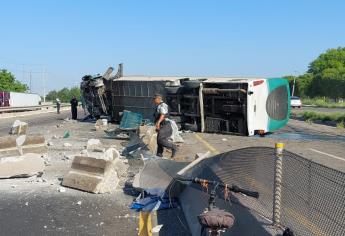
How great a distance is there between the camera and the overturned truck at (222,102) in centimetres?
1988

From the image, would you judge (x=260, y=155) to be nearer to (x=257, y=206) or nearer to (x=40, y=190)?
(x=257, y=206)

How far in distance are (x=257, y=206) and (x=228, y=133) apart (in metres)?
16.2

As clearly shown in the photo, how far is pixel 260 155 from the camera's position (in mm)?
5102

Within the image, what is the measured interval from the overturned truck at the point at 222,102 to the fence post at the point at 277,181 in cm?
1479

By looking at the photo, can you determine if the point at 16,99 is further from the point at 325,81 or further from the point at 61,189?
the point at 325,81

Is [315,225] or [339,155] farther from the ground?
[315,225]

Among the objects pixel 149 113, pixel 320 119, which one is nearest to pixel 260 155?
pixel 149 113

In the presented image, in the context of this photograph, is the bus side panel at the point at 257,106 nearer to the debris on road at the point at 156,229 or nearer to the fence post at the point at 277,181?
the debris on road at the point at 156,229

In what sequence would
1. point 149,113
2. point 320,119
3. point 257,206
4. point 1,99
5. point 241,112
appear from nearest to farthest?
point 257,206 → point 241,112 → point 149,113 → point 320,119 → point 1,99

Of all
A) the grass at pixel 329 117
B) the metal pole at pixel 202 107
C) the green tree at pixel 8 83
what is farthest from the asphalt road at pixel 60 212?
the green tree at pixel 8 83

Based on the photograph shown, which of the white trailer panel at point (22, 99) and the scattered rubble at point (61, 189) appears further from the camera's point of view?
the white trailer panel at point (22, 99)

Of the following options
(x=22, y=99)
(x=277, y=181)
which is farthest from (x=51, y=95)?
(x=277, y=181)

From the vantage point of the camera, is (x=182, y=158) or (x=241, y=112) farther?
(x=241, y=112)

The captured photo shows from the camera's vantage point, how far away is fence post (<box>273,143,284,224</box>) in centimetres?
475
